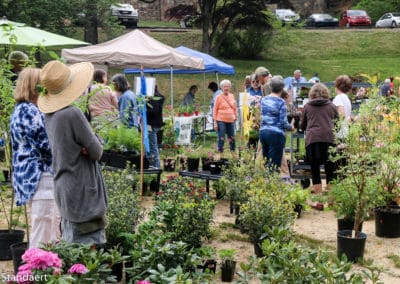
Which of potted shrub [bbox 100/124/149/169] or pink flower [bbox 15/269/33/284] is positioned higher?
pink flower [bbox 15/269/33/284]

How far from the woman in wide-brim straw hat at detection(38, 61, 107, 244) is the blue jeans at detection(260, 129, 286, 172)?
13.0ft

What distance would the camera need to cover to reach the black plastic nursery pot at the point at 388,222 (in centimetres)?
734

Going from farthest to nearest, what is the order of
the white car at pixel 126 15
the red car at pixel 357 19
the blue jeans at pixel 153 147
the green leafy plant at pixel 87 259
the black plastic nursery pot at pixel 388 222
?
the red car at pixel 357 19, the white car at pixel 126 15, the blue jeans at pixel 153 147, the black plastic nursery pot at pixel 388 222, the green leafy plant at pixel 87 259

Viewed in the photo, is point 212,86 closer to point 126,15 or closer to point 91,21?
point 91,21

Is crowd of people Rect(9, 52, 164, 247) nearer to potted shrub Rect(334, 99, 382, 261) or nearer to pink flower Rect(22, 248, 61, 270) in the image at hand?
pink flower Rect(22, 248, 61, 270)

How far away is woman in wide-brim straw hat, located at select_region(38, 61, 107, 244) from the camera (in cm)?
462

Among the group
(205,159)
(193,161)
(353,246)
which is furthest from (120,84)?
(353,246)

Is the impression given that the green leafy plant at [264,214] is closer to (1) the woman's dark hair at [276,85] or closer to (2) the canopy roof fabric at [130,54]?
(1) the woman's dark hair at [276,85]

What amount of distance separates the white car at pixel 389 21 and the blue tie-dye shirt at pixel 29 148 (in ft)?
138

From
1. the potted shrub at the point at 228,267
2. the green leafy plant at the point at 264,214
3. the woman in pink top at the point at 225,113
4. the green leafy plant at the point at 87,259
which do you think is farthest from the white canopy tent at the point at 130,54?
the green leafy plant at the point at 87,259

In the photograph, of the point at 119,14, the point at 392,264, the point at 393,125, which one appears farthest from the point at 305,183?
the point at 119,14

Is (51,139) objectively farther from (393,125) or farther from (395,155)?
(393,125)

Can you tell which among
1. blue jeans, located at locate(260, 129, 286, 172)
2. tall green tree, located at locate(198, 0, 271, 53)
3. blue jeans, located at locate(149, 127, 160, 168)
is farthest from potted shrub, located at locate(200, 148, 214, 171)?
tall green tree, located at locate(198, 0, 271, 53)

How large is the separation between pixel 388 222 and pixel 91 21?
25.6 metres
